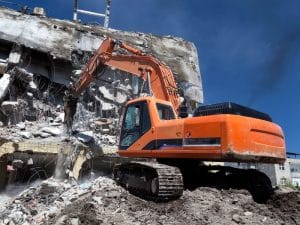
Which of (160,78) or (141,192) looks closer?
(141,192)

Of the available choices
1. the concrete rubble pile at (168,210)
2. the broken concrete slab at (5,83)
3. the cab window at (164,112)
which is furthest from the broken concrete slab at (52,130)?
the cab window at (164,112)

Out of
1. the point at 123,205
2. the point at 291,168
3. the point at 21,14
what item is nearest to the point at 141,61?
the point at 123,205

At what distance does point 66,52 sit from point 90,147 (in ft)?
17.8

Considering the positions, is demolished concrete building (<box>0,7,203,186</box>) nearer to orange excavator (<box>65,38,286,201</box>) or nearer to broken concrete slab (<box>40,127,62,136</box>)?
broken concrete slab (<box>40,127,62,136</box>)

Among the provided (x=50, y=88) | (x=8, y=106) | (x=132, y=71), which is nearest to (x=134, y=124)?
(x=132, y=71)

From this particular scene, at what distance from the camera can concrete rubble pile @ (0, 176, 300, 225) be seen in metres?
6.65

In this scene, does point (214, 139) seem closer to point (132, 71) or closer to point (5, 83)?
point (132, 71)

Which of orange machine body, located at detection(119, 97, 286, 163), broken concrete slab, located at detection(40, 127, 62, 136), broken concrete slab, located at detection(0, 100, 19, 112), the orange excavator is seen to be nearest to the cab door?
the orange excavator

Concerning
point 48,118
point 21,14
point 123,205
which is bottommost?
point 123,205

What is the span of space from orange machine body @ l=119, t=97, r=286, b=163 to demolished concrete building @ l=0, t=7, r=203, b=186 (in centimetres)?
511

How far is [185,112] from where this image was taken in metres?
8.80

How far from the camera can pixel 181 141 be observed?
7.35 metres

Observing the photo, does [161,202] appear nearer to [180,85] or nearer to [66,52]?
[66,52]

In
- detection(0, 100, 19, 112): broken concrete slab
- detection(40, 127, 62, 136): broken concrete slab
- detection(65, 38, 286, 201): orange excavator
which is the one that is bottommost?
detection(65, 38, 286, 201): orange excavator
